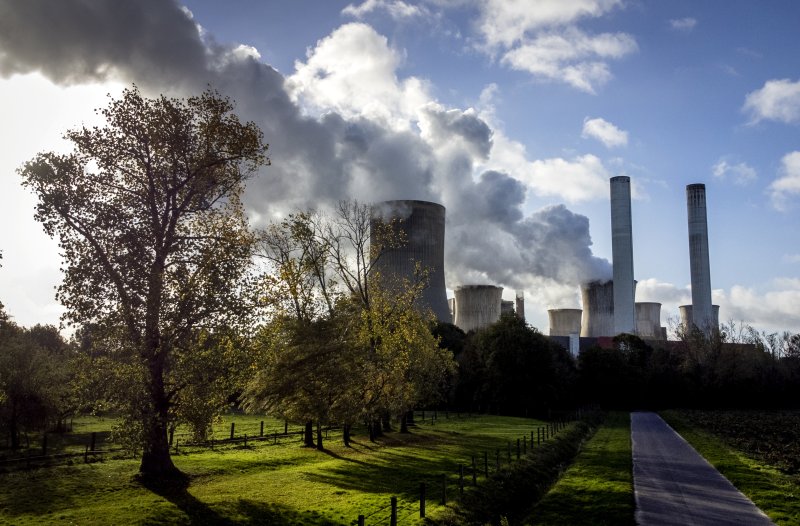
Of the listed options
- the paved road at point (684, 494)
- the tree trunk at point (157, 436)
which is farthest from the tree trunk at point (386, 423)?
the tree trunk at point (157, 436)

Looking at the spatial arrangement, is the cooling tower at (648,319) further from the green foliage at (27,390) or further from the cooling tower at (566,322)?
the green foliage at (27,390)

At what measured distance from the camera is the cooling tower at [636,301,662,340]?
9744 cm

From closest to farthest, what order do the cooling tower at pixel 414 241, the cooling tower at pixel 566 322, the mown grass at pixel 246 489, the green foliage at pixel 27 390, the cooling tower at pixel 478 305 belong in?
the mown grass at pixel 246 489 → the green foliage at pixel 27 390 → the cooling tower at pixel 414 241 → the cooling tower at pixel 478 305 → the cooling tower at pixel 566 322

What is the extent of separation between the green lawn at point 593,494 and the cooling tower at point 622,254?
5916cm

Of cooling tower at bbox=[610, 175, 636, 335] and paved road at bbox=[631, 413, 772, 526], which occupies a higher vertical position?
cooling tower at bbox=[610, 175, 636, 335]

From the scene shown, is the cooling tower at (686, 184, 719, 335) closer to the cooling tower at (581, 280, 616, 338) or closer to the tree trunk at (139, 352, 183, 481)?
the cooling tower at (581, 280, 616, 338)

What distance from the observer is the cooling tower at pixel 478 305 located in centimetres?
8025

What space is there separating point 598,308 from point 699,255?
16.1 meters

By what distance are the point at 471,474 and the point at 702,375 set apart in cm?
5947

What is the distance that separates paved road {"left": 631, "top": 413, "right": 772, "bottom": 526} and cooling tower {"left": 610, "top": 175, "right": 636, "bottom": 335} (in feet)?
191

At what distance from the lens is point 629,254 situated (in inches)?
3305

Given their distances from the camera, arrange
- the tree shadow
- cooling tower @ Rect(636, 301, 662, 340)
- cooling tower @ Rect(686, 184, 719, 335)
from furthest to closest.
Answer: cooling tower @ Rect(636, 301, 662, 340), cooling tower @ Rect(686, 184, 719, 335), the tree shadow

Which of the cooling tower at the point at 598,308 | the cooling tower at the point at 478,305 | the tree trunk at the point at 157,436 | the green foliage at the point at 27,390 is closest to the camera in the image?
the tree trunk at the point at 157,436

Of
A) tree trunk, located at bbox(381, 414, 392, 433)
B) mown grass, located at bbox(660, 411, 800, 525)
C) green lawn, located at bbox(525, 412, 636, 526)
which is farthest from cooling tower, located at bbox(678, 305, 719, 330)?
green lawn, located at bbox(525, 412, 636, 526)
